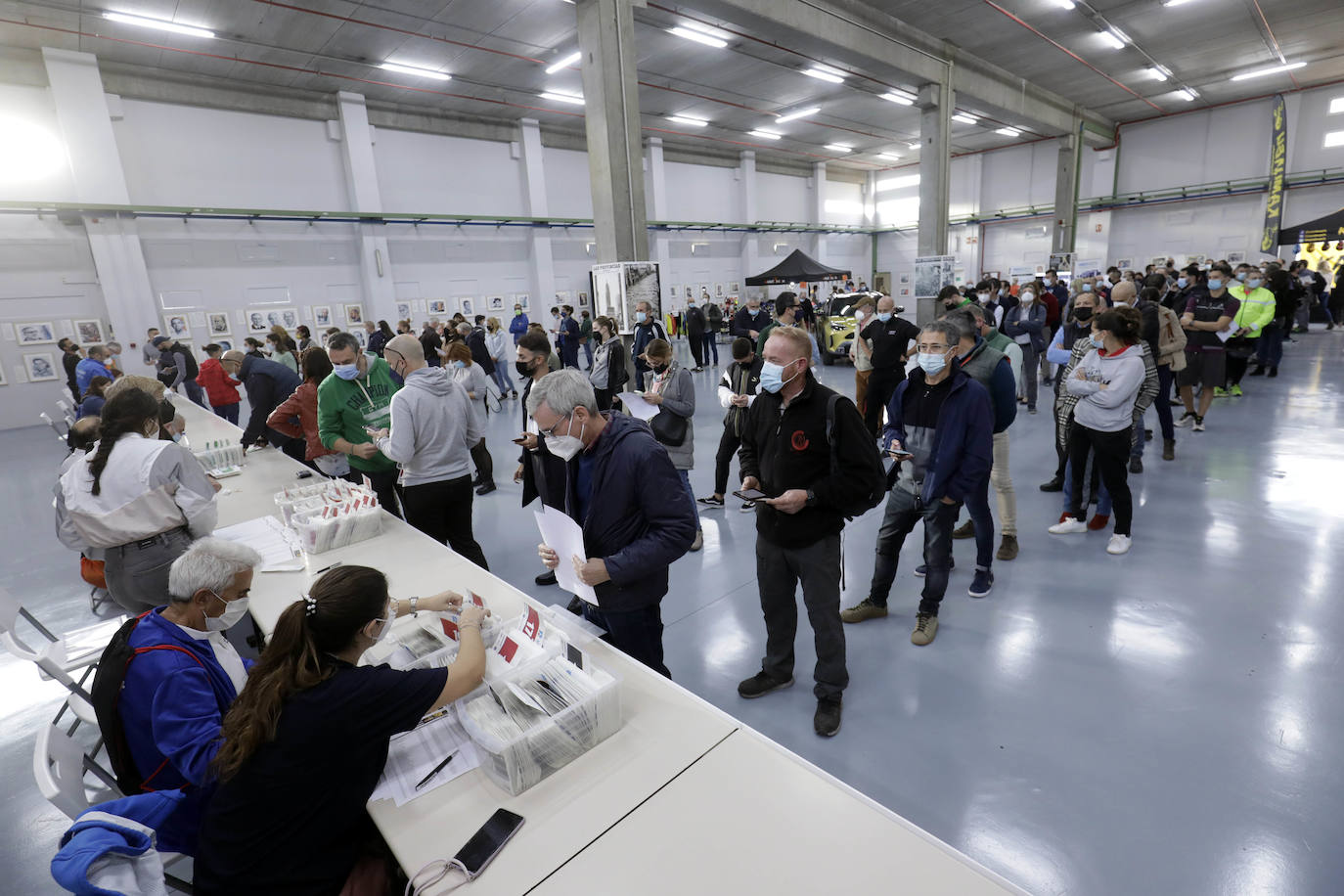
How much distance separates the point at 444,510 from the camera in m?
3.63

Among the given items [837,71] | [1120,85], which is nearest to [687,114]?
[837,71]

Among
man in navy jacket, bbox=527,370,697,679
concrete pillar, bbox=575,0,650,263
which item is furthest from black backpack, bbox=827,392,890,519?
concrete pillar, bbox=575,0,650,263

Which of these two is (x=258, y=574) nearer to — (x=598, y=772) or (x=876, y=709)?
(x=598, y=772)

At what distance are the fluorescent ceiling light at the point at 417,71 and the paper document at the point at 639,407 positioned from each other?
31.8 ft

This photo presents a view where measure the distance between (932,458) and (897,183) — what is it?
23427 mm

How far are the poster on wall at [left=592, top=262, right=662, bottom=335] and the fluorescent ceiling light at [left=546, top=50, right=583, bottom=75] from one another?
202 inches

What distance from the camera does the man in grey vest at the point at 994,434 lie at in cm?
354

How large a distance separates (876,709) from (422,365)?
3008 millimetres

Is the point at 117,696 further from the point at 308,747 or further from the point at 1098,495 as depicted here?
the point at 1098,495

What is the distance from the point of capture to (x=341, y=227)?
A: 1290cm

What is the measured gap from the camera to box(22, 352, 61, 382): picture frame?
10.4m

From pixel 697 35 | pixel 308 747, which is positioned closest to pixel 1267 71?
pixel 697 35

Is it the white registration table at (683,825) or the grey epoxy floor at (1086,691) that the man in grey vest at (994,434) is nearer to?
the grey epoxy floor at (1086,691)

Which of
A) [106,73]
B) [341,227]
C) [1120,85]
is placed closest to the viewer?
[106,73]
